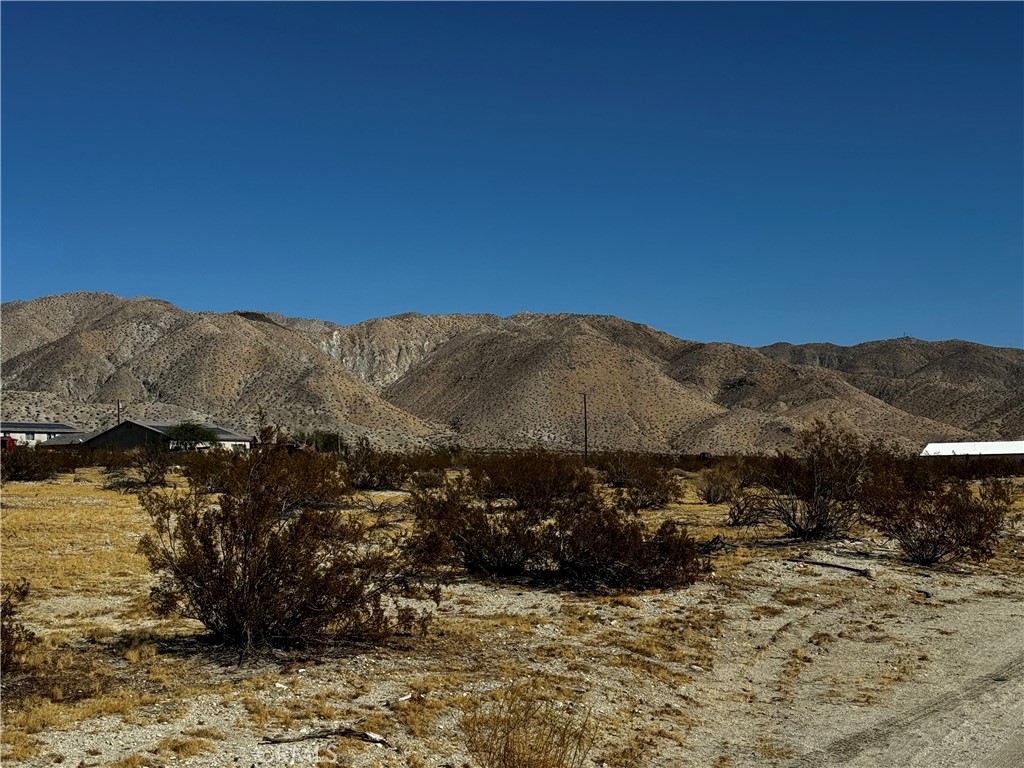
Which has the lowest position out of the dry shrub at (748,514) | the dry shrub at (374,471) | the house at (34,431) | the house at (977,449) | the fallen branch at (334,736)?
the fallen branch at (334,736)

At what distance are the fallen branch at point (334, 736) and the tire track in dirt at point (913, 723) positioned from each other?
10.8ft

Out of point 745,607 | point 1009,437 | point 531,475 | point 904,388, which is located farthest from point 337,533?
point 904,388

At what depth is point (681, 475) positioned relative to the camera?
165 feet

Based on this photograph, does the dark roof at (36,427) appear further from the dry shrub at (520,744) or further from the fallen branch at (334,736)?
the dry shrub at (520,744)

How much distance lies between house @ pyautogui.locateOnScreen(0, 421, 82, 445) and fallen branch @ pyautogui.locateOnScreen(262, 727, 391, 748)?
235 feet

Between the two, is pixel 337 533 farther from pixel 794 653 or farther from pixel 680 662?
pixel 794 653

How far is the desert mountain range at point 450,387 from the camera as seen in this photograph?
9469cm

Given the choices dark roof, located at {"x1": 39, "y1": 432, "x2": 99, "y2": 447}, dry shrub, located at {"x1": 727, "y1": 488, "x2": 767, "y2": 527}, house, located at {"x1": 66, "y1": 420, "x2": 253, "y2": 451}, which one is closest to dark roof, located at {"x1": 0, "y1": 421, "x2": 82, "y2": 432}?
dark roof, located at {"x1": 39, "y1": 432, "x2": 99, "y2": 447}

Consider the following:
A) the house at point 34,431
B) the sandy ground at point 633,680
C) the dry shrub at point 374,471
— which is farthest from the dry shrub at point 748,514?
the house at point 34,431

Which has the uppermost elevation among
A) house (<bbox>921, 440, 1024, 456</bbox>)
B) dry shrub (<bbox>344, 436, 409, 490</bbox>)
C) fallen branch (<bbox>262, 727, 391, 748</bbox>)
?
house (<bbox>921, 440, 1024, 456</bbox>)

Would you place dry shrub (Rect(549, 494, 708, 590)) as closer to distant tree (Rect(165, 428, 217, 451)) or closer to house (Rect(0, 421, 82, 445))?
distant tree (Rect(165, 428, 217, 451))

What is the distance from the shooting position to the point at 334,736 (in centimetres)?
722

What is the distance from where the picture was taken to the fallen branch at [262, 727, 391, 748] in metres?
7.11

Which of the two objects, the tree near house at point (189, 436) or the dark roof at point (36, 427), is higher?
the dark roof at point (36, 427)
